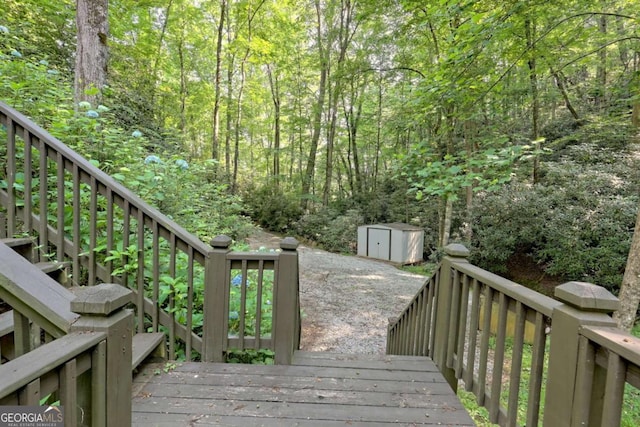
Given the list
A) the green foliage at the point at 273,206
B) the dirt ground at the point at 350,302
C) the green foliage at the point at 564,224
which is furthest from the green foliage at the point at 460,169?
the green foliage at the point at 273,206

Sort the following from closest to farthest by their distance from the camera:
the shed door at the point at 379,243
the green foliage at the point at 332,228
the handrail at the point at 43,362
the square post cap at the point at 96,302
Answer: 1. the handrail at the point at 43,362
2. the square post cap at the point at 96,302
3. the shed door at the point at 379,243
4. the green foliage at the point at 332,228

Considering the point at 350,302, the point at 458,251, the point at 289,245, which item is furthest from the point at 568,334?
the point at 350,302

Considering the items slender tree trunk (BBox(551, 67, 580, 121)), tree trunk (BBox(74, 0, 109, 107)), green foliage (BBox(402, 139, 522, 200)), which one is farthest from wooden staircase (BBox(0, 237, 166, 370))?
slender tree trunk (BBox(551, 67, 580, 121))

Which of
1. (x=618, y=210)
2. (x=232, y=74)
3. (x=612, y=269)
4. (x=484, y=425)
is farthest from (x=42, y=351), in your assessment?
(x=232, y=74)

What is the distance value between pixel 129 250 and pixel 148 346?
684 millimetres

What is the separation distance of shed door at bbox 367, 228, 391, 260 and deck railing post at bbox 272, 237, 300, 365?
27.6 feet

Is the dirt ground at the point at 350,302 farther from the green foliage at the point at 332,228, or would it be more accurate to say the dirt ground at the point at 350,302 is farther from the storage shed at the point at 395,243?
the green foliage at the point at 332,228

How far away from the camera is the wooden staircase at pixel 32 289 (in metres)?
0.97

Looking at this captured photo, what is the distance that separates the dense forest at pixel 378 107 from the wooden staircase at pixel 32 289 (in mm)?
867

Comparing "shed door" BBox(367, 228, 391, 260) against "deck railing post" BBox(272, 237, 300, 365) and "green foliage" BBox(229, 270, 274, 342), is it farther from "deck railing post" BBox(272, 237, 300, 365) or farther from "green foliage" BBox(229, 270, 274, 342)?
"deck railing post" BBox(272, 237, 300, 365)

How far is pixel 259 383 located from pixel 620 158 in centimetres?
992

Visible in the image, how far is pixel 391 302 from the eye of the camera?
6203mm

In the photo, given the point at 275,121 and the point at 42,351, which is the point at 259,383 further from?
the point at 275,121

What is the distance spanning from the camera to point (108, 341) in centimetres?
95
